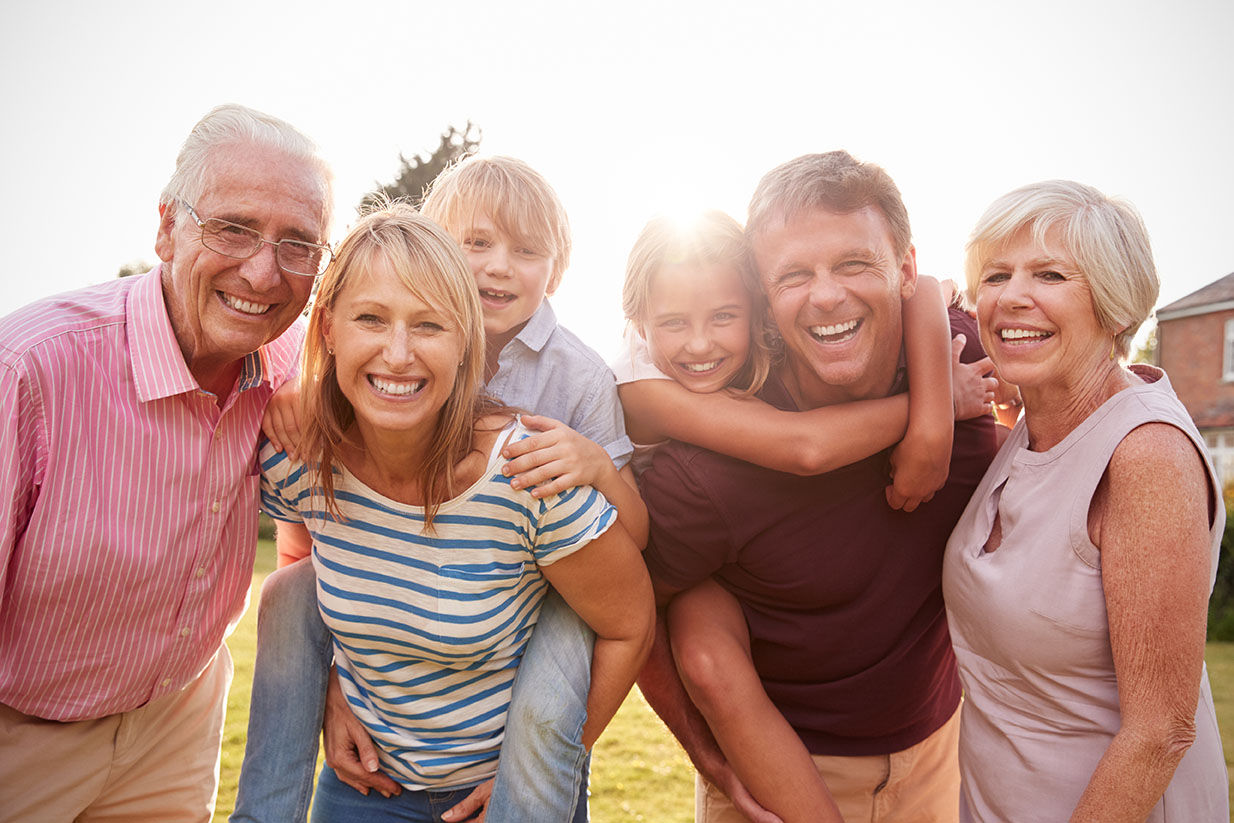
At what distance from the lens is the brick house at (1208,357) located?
83.3 feet

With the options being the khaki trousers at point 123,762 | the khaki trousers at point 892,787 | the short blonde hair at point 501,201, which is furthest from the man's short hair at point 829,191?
the khaki trousers at point 123,762

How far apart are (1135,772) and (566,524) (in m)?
1.55

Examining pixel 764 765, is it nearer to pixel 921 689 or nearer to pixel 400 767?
pixel 921 689

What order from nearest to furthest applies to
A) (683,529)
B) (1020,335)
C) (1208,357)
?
1. (1020,335)
2. (683,529)
3. (1208,357)

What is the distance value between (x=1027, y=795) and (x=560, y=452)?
1.61m

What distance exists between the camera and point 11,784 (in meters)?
2.57

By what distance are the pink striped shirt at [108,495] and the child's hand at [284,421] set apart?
0.19ft

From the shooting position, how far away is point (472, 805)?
249cm

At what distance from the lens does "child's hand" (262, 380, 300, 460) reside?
2.62 metres

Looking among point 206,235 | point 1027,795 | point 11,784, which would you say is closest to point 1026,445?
point 1027,795

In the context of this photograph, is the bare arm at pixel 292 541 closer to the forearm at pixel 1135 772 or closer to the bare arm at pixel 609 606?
the bare arm at pixel 609 606

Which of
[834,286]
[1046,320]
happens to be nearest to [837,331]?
[834,286]

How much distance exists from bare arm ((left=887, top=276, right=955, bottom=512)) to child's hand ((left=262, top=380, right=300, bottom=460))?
1.90m

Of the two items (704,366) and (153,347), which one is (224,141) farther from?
(704,366)
